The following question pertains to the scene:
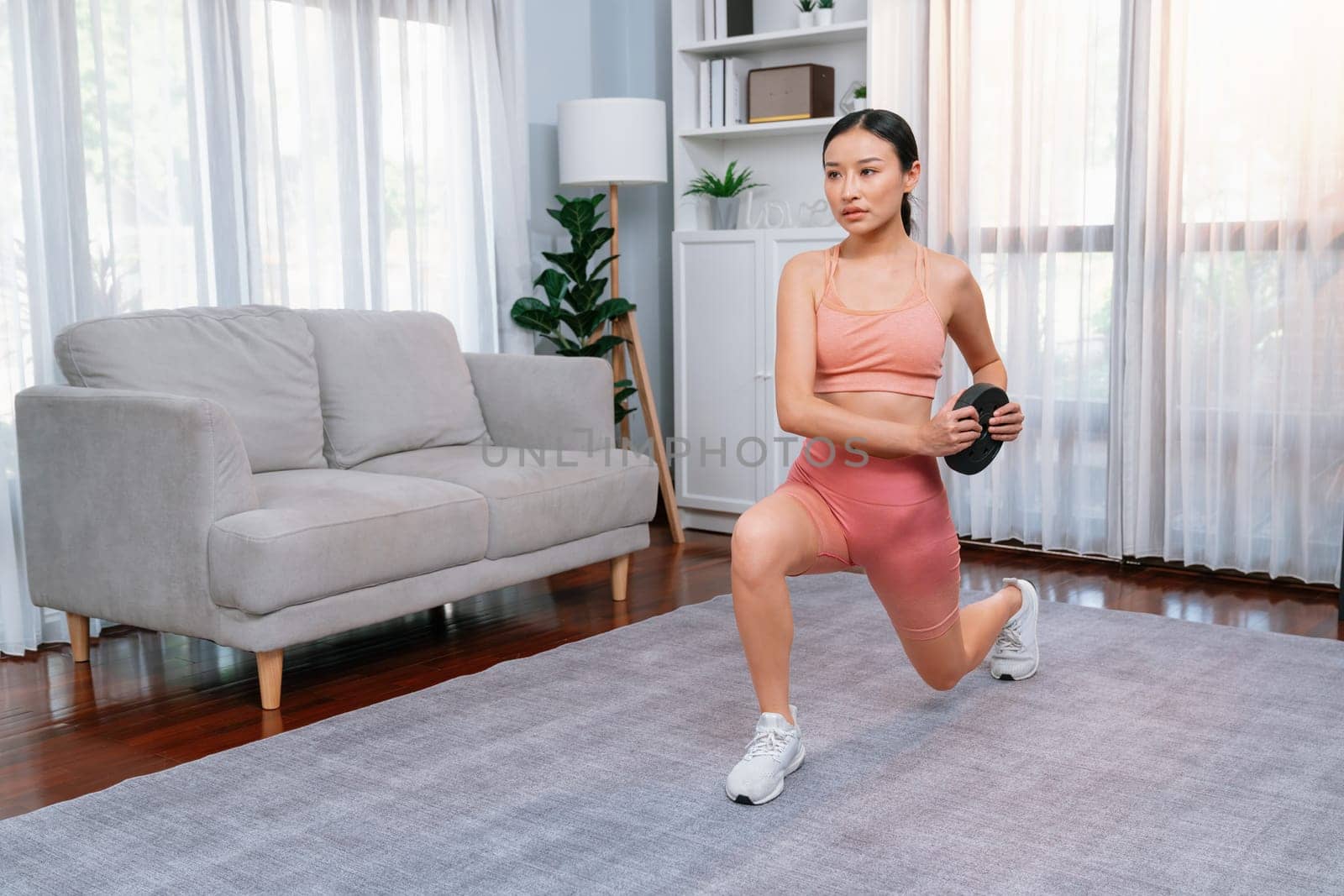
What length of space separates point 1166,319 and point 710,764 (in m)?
2.39

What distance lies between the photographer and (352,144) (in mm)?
4035

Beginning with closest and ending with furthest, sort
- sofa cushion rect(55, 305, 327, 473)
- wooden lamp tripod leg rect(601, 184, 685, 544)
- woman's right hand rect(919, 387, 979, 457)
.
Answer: woman's right hand rect(919, 387, 979, 457)
sofa cushion rect(55, 305, 327, 473)
wooden lamp tripod leg rect(601, 184, 685, 544)

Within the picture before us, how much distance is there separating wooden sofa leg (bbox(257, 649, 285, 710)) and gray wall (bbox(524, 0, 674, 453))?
7.51 ft

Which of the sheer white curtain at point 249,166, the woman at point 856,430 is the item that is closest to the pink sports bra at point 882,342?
the woman at point 856,430

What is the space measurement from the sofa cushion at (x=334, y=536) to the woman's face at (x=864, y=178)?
1.29 meters

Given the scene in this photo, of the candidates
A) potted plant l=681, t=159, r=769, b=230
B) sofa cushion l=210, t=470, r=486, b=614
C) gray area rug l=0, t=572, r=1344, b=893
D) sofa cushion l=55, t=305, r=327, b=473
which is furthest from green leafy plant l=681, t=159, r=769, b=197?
gray area rug l=0, t=572, r=1344, b=893

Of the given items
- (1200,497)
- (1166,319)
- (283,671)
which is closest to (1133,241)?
(1166,319)

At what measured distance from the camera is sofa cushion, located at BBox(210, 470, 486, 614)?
2646 mm

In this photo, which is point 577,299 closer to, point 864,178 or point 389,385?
point 389,385

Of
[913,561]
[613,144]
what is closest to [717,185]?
[613,144]

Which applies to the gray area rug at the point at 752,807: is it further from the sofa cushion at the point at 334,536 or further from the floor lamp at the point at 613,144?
the floor lamp at the point at 613,144

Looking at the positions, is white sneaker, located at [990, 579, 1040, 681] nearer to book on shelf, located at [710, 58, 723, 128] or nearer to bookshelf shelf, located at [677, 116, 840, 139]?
bookshelf shelf, located at [677, 116, 840, 139]

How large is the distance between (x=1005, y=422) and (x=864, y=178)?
478 millimetres

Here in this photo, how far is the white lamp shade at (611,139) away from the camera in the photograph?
4.43m
